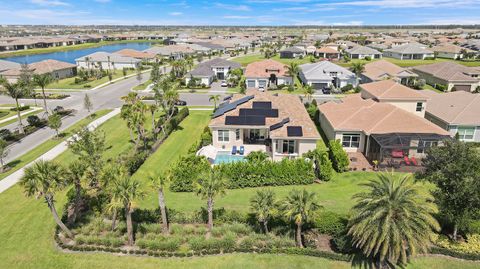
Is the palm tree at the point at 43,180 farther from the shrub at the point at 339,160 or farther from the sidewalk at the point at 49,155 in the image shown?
the shrub at the point at 339,160

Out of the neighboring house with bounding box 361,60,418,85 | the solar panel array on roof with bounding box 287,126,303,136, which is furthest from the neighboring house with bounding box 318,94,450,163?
the neighboring house with bounding box 361,60,418,85

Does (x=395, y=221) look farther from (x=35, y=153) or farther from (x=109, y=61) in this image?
(x=109, y=61)

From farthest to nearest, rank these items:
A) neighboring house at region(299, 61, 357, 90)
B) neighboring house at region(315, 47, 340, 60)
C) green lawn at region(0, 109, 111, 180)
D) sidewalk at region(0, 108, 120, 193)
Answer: neighboring house at region(315, 47, 340, 60)
neighboring house at region(299, 61, 357, 90)
green lawn at region(0, 109, 111, 180)
sidewalk at region(0, 108, 120, 193)

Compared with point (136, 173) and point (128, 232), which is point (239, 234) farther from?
point (136, 173)

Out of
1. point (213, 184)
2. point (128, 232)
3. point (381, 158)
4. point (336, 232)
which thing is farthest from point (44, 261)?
point (381, 158)

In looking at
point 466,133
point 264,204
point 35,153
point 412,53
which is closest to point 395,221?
point 264,204

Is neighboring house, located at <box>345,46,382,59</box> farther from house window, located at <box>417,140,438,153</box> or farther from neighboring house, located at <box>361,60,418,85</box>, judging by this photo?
house window, located at <box>417,140,438,153</box>
